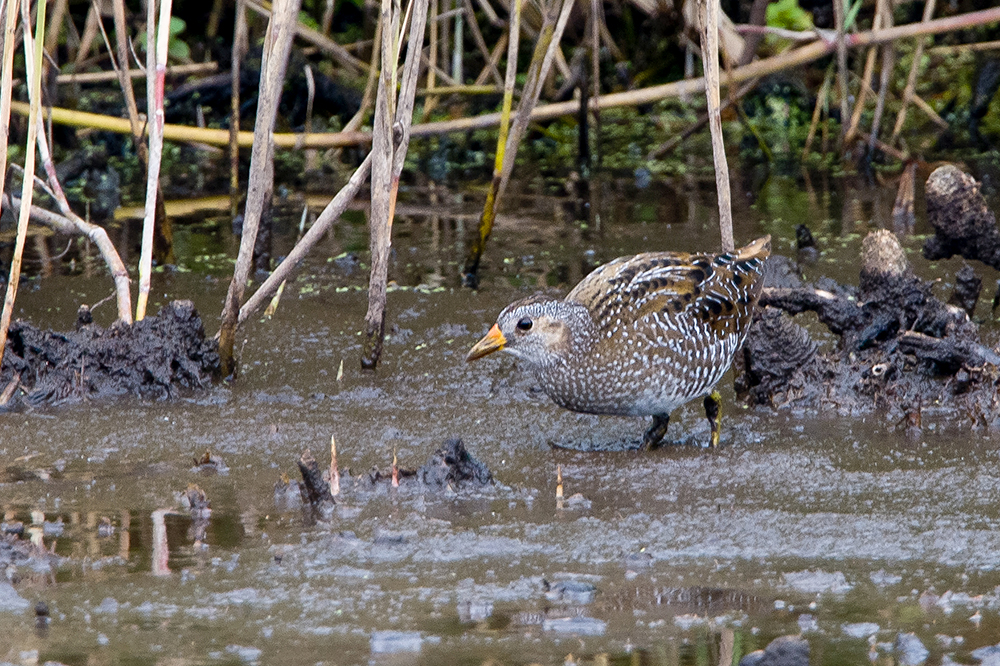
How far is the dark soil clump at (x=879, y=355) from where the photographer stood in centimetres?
488

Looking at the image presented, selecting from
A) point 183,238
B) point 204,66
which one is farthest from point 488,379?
point 204,66

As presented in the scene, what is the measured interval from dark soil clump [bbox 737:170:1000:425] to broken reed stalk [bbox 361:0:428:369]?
145 centimetres

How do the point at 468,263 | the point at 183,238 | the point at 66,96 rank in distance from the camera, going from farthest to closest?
the point at 66,96 < the point at 183,238 < the point at 468,263

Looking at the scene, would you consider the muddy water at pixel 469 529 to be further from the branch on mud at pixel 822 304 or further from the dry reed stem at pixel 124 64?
the dry reed stem at pixel 124 64

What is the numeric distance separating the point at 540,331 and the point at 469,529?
42.1 inches

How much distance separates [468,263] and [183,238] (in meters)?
2.02

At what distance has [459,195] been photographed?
8805 mm

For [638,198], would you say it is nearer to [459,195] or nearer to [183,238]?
[459,195]

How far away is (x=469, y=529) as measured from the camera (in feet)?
12.3

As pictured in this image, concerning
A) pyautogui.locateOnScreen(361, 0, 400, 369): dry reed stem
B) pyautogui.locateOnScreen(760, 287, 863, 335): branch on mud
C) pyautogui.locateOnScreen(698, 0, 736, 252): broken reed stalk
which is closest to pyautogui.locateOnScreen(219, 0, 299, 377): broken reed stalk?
pyautogui.locateOnScreen(361, 0, 400, 369): dry reed stem

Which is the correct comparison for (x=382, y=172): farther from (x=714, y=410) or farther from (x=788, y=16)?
(x=788, y=16)

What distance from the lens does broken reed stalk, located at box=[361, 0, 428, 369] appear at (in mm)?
4871

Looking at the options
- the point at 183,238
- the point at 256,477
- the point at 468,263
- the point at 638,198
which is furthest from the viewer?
the point at 638,198

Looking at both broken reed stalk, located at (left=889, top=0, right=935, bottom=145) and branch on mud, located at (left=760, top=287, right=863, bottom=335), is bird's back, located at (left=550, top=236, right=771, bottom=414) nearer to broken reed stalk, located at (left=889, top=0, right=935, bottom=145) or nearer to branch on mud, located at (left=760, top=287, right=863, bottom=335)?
branch on mud, located at (left=760, top=287, right=863, bottom=335)
